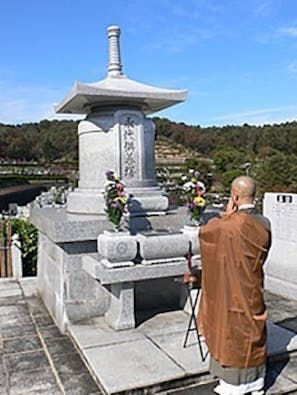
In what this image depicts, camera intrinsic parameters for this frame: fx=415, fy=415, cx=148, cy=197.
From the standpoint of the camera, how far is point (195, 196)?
451cm

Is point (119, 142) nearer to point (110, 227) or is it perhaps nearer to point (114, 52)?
point (110, 227)

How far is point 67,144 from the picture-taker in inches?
2256

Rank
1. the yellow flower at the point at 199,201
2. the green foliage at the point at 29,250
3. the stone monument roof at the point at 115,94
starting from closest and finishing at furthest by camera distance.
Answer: the yellow flower at the point at 199,201
the stone monument roof at the point at 115,94
the green foliage at the point at 29,250

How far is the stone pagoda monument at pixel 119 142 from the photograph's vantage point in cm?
485

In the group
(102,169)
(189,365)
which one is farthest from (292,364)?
(102,169)

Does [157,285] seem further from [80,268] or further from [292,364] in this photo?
[292,364]

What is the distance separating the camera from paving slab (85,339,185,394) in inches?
120

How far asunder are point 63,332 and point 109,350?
87 cm

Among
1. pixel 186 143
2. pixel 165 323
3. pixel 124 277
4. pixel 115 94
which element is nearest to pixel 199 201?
pixel 124 277

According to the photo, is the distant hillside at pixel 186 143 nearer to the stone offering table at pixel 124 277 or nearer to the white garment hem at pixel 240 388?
the stone offering table at pixel 124 277

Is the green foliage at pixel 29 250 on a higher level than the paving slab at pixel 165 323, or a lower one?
higher

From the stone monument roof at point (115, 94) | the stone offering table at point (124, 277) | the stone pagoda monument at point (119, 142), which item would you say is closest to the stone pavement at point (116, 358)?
→ the stone offering table at point (124, 277)

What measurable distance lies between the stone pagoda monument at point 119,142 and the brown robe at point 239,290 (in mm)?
2159

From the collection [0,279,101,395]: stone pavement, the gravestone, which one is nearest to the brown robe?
[0,279,101,395]: stone pavement
